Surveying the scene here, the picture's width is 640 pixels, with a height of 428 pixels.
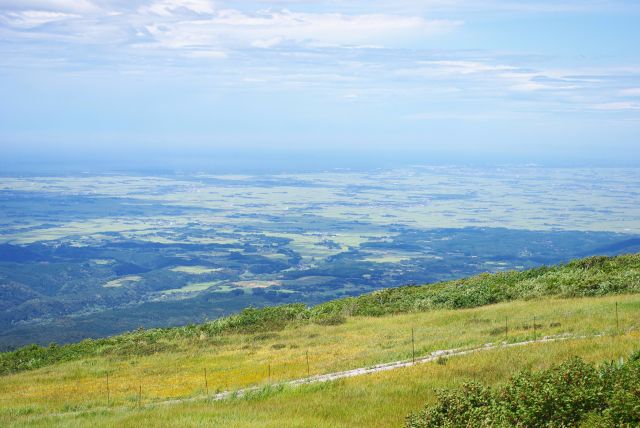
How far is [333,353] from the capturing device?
24.8 meters

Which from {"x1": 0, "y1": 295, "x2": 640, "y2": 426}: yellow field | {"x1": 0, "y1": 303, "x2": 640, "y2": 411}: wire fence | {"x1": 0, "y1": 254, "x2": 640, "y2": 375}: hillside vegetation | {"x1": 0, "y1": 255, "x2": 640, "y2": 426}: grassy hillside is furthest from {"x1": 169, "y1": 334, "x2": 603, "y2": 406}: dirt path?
{"x1": 0, "y1": 254, "x2": 640, "y2": 375}: hillside vegetation

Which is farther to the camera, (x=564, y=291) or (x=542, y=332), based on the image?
(x=564, y=291)

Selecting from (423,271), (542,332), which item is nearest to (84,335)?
(542,332)

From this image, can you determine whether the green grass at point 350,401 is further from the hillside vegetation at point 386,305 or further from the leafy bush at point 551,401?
the hillside vegetation at point 386,305

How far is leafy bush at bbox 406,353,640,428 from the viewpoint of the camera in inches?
369

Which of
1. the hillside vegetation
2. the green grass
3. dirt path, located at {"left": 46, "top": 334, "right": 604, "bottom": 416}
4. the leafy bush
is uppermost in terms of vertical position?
the leafy bush

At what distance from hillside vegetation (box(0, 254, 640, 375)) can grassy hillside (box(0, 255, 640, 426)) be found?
11 centimetres

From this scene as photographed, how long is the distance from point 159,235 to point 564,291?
160 meters

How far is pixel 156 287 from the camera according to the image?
12394cm

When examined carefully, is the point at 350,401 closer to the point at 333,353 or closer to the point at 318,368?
the point at 318,368

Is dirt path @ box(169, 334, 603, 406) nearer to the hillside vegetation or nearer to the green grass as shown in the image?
the green grass

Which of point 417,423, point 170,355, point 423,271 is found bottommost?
point 423,271

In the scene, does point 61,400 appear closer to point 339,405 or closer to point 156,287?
point 339,405

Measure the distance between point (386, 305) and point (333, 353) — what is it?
45.2ft
